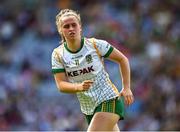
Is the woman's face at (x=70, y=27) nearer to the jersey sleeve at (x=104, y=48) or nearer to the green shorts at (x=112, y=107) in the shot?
the jersey sleeve at (x=104, y=48)

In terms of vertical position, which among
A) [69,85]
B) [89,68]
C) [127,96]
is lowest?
[127,96]

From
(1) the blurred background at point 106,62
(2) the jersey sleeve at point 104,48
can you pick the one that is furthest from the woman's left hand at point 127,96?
(1) the blurred background at point 106,62

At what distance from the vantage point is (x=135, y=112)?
14547mm

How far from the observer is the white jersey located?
27.8ft

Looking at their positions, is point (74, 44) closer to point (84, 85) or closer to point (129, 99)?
point (84, 85)

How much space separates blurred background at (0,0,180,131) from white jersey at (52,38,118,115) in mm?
5017

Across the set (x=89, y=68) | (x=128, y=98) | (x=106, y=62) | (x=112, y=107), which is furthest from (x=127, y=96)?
(x=106, y=62)

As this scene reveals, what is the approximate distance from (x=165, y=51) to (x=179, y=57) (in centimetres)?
44

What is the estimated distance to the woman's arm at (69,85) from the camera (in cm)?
814

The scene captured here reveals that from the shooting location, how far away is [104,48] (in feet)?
27.9

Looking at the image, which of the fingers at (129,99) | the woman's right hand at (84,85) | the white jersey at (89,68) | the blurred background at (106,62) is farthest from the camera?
the blurred background at (106,62)

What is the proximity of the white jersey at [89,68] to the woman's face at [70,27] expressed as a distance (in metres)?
0.16

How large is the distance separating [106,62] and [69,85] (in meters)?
7.47

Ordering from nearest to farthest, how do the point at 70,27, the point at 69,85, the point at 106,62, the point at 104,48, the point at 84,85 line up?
1. the point at 84,85
2. the point at 69,85
3. the point at 70,27
4. the point at 104,48
5. the point at 106,62
